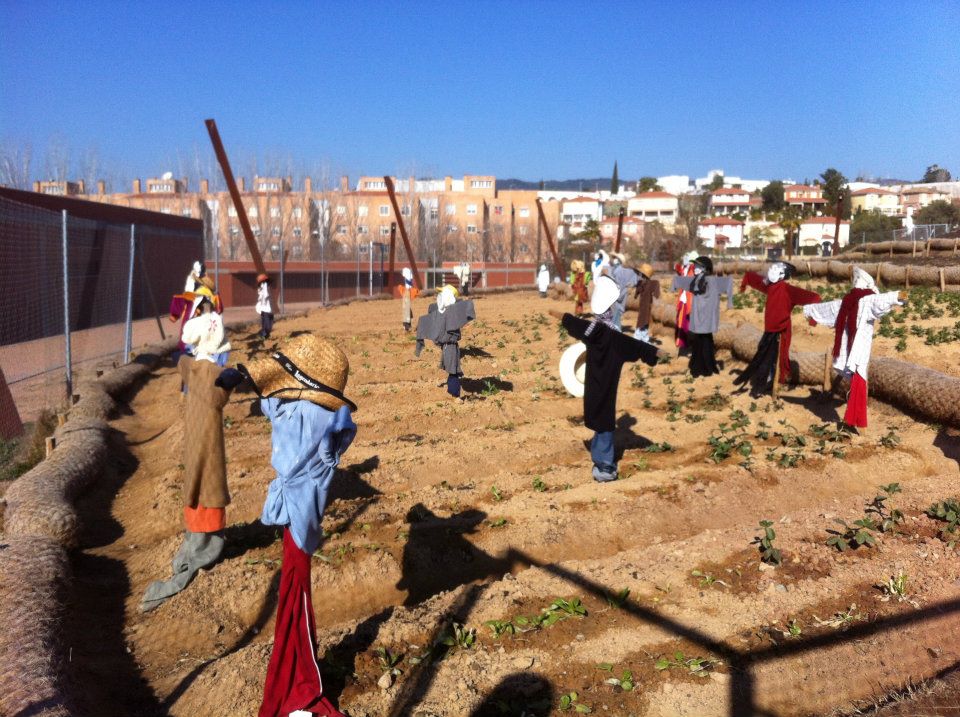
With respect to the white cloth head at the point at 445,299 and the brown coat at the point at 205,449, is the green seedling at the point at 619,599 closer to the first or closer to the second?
the brown coat at the point at 205,449

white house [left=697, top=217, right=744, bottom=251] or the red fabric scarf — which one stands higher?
white house [left=697, top=217, right=744, bottom=251]

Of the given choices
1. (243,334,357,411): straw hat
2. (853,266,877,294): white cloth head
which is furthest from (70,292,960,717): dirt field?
(853,266,877,294): white cloth head

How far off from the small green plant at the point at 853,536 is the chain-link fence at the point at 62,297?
308 inches

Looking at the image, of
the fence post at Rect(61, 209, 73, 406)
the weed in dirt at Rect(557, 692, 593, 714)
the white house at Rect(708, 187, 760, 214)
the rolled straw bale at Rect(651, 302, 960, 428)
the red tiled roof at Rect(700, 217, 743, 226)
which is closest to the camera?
the weed in dirt at Rect(557, 692, 593, 714)

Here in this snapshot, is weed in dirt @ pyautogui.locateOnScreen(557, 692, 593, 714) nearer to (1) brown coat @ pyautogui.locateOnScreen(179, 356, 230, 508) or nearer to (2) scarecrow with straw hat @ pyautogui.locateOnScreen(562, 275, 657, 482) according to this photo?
(1) brown coat @ pyautogui.locateOnScreen(179, 356, 230, 508)

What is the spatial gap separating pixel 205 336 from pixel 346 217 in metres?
64.2

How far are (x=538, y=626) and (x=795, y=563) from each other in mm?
1821

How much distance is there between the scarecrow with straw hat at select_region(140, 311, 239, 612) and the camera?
17.4 ft

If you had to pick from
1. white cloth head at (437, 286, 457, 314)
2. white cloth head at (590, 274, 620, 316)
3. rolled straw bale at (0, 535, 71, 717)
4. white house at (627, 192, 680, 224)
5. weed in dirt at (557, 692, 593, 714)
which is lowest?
weed in dirt at (557, 692, 593, 714)

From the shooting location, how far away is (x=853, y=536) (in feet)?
18.0

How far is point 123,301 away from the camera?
1919 centimetres

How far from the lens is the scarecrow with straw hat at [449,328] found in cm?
1093

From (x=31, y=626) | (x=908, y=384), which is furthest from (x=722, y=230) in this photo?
(x=31, y=626)

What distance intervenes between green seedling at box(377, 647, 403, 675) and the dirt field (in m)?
0.02
